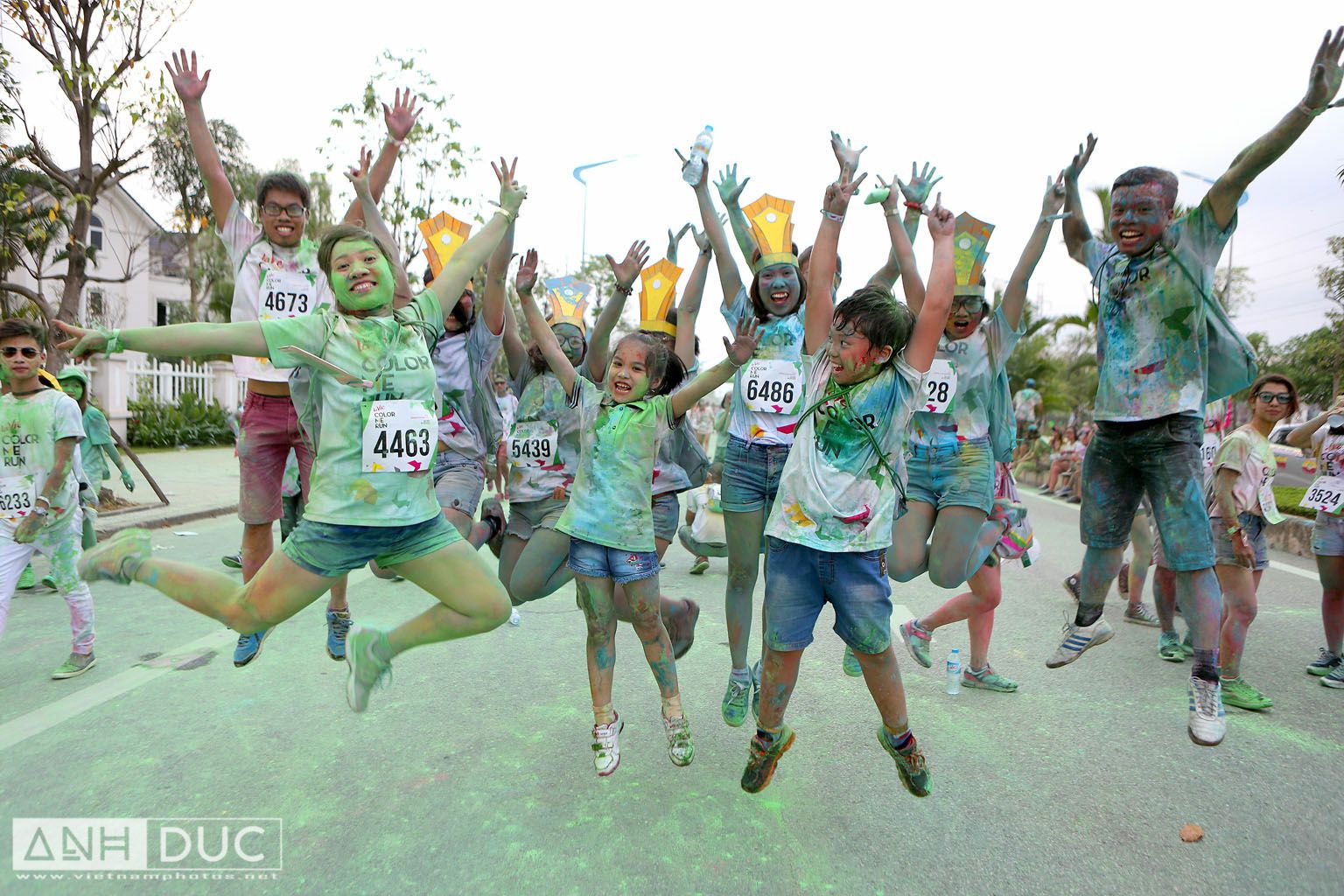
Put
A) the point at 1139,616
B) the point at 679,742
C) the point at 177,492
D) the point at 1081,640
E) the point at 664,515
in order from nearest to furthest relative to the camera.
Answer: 1. the point at 679,742
2. the point at 1081,640
3. the point at 664,515
4. the point at 1139,616
5. the point at 177,492

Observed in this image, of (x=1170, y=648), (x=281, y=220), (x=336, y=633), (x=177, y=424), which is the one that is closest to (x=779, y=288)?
(x=281, y=220)

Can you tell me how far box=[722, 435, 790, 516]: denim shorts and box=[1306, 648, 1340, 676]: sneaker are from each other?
383 centimetres

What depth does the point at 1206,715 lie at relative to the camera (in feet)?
11.2

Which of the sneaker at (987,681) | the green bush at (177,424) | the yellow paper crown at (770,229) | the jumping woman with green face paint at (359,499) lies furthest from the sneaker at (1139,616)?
the green bush at (177,424)

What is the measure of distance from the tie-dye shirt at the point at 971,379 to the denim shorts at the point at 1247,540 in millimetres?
1817

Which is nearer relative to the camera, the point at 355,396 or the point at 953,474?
the point at 355,396

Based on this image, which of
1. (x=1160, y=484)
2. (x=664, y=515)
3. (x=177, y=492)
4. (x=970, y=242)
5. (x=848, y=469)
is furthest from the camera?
(x=177, y=492)

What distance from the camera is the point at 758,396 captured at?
4.21 meters

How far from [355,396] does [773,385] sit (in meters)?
1.97

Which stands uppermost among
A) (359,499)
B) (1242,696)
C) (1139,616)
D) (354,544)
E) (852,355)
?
(852,355)

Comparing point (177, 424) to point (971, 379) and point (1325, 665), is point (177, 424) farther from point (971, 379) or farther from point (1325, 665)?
point (1325, 665)

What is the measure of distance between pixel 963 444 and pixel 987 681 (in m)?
1.45

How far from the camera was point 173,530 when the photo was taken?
10117 mm

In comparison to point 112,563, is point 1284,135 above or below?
above
